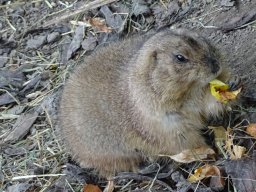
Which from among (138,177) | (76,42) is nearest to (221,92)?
(138,177)

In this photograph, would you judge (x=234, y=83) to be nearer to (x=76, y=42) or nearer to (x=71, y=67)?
(x=71, y=67)

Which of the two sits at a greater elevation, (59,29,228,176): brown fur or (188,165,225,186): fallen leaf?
(59,29,228,176): brown fur

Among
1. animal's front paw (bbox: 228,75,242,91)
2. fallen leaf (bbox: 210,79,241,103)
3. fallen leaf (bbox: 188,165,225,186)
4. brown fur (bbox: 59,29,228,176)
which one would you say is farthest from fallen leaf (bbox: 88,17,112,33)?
fallen leaf (bbox: 188,165,225,186)

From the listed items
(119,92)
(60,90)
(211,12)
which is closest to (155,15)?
(211,12)

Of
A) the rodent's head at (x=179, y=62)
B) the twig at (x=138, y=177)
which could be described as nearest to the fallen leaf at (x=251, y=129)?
the rodent's head at (x=179, y=62)

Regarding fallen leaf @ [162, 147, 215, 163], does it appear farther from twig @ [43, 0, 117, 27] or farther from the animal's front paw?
twig @ [43, 0, 117, 27]
